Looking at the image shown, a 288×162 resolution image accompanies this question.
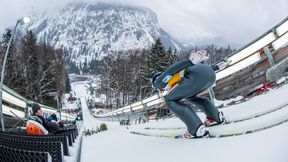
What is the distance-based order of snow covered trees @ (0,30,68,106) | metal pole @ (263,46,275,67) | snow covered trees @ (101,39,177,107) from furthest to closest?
snow covered trees @ (101,39,177,107)
snow covered trees @ (0,30,68,106)
metal pole @ (263,46,275,67)

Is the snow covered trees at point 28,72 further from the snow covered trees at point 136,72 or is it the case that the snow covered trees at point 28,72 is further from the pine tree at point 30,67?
the snow covered trees at point 136,72

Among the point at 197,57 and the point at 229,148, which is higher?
the point at 197,57

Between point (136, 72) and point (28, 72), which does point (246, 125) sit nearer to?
point (28, 72)

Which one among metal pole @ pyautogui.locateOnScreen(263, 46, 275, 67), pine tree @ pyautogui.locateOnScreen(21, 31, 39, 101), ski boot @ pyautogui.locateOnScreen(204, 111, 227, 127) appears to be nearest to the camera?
ski boot @ pyautogui.locateOnScreen(204, 111, 227, 127)

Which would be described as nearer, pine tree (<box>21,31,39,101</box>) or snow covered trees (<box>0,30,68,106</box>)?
snow covered trees (<box>0,30,68,106</box>)

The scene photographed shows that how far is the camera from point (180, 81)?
5.42 meters

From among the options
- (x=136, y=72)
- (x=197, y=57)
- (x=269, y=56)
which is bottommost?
(x=197, y=57)

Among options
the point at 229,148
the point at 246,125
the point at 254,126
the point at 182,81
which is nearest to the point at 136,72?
the point at 182,81

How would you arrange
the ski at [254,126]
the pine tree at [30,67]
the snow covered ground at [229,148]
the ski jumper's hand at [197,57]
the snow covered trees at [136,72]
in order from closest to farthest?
the snow covered ground at [229,148] → the ski at [254,126] → the ski jumper's hand at [197,57] → the pine tree at [30,67] → the snow covered trees at [136,72]

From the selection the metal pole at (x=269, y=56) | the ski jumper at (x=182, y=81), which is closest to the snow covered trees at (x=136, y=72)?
the metal pole at (x=269, y=56)

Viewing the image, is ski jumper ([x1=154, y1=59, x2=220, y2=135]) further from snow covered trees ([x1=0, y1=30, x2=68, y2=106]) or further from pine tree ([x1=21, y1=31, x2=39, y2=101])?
pine tree ([x1=21, y1=31, x2=39, y2=101])

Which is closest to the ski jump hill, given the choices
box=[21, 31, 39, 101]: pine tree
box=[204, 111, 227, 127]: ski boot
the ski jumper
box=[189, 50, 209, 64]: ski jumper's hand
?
box=[204, 111, 227, 127]: ski boot

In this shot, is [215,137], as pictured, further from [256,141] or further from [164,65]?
[164,65]

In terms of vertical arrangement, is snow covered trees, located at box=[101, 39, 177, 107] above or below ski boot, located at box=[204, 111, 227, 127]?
above
